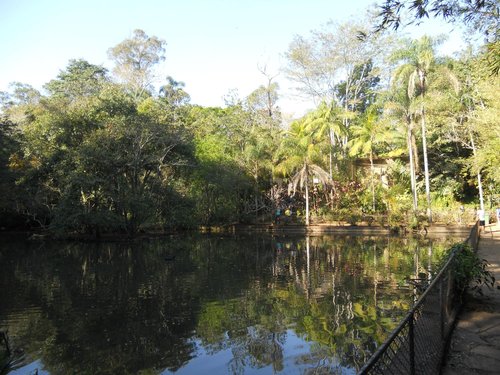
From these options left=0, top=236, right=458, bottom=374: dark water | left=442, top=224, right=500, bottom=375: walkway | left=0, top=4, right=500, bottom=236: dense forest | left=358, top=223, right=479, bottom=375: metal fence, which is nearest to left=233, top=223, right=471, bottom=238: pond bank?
left=0, top=4, right=500, bottom=236: dense forest

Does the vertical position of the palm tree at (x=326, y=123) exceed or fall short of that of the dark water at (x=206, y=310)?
it exceeds it

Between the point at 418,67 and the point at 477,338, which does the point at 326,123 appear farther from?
the point at 477,338

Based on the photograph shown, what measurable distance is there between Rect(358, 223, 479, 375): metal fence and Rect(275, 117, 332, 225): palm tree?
81.1ft

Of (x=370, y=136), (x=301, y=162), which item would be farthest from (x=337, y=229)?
(x=370, y=136)

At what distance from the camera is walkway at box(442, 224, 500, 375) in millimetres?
5332

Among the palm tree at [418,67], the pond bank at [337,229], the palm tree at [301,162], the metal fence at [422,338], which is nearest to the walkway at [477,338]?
the metal fence at [422,338]

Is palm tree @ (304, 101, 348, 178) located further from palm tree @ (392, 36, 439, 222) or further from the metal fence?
the metal fence

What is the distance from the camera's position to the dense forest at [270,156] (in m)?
26.8

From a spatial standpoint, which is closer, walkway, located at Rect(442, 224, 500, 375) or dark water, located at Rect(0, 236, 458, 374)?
walkway, located at Rect(442, 224, 500, 375)

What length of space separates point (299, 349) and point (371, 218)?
23284 mm

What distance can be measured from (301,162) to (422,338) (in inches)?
1070

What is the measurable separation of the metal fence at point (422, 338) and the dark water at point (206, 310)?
1.94 meters

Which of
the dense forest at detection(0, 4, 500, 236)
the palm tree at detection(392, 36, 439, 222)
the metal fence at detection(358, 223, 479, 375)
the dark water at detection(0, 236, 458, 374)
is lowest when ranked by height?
the dark water at detection(0, 236, 458, 374)

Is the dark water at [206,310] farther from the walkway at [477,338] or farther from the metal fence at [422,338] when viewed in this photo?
the metal fence at [422,338]
